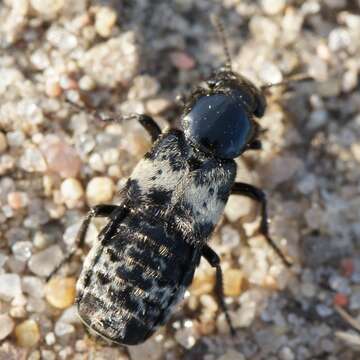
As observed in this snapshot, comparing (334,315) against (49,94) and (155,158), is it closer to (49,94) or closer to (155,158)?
(155,158)

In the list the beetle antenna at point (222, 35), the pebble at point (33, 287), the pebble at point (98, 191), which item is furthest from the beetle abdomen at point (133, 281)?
the beetle antenna at point (222, 35)

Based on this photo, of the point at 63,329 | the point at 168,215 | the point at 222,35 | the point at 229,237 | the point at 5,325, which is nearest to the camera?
the point at 168,215

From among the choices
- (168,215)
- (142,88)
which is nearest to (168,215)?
(168,215)

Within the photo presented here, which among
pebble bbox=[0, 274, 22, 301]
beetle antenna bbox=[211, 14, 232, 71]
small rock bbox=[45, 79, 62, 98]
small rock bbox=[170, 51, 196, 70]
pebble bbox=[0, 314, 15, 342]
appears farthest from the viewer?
small rock bbox=[170, 51, 196, 70]

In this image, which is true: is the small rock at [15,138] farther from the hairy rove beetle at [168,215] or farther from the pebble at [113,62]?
the hairy rove beetle at [168,215]

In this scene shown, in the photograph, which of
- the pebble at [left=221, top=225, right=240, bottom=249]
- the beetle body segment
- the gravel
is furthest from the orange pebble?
the beetle body segment

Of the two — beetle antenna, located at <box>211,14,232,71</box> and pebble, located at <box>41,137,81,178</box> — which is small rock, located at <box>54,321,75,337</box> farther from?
beetle antenna, located at <box>211,14,232,71</box>

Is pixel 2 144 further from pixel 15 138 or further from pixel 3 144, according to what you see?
pixel 15 138
